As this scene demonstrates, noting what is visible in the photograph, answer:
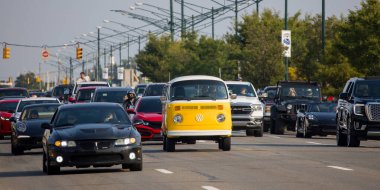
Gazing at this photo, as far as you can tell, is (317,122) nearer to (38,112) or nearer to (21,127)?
(38,112)

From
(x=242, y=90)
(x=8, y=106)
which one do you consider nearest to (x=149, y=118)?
(x=242, y=90)

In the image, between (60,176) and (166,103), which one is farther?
(166,103)

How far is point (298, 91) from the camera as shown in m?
47.2

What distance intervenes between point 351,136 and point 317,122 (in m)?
8.16

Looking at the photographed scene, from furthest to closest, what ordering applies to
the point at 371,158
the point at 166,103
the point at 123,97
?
the point at 123,97 < the point at 166,103 < the point at 371,158

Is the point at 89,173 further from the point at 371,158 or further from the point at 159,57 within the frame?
the point at 159,57

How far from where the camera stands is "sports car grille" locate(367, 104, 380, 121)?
3244 centimetres

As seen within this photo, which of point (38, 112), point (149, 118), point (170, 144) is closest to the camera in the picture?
point (170, 144)

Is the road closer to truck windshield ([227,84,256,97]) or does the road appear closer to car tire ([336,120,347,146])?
car tire ([336,120,347,146])

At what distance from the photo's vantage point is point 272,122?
154ft

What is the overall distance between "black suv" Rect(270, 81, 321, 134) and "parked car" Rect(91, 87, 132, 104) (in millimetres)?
5819

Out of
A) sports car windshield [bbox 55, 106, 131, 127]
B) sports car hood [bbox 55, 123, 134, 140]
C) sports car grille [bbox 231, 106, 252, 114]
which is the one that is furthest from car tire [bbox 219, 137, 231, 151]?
sports car grille [bbox 231, 106, 252, 114]

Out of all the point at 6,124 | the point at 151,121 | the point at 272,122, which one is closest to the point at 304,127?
the point at 272,122

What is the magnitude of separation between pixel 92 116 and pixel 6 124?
2131 cm
